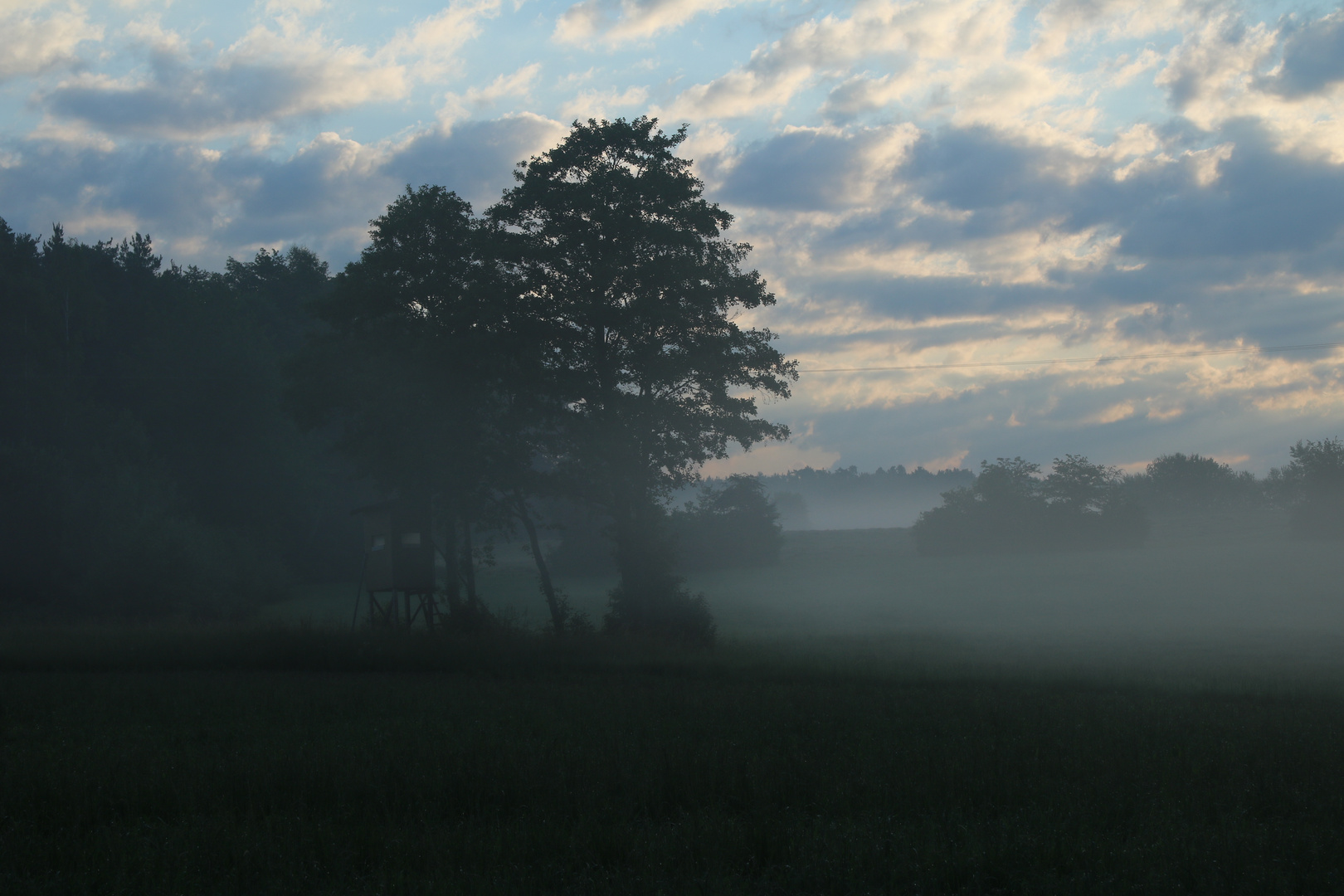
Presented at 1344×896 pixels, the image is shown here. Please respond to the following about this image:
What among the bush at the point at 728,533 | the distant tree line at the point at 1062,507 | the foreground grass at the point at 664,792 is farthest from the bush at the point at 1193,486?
the foreground grass at the point at 664,792

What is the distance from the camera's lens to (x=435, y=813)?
27.8ft

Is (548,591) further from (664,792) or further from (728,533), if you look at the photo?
(728,533)

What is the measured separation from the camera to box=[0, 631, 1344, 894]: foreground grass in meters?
6.83

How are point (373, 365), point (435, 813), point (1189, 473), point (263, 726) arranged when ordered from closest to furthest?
point (435, 813), point (263, 726), point (373, 365), point (1189, 473)

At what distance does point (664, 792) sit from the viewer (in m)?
9.23

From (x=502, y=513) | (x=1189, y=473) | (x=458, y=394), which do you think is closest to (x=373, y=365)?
(x=458, y=394)

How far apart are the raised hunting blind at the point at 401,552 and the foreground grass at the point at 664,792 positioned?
1888 centimetres

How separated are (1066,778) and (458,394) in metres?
28.7

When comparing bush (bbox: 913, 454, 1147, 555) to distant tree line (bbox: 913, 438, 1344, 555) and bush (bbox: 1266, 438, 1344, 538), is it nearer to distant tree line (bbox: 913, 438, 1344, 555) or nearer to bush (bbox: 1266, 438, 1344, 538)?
distant tree line (bbox: 913, 438, 1344, 555)

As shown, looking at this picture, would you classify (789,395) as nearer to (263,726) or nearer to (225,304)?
(263,726)

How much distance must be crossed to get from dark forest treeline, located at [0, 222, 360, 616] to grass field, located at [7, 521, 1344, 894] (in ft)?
75.2

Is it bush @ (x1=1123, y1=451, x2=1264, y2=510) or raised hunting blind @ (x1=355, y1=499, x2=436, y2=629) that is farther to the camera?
bush @ (x1=1123, y1=451, x2=1264, y2=510)

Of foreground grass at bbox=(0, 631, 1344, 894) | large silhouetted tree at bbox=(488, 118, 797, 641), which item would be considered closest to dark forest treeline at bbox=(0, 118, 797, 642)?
large silhouetted tree at bbox=(488, 118, 797, 641)

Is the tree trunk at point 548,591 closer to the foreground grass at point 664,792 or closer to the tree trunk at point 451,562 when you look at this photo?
the tree trunk at point 451,562
